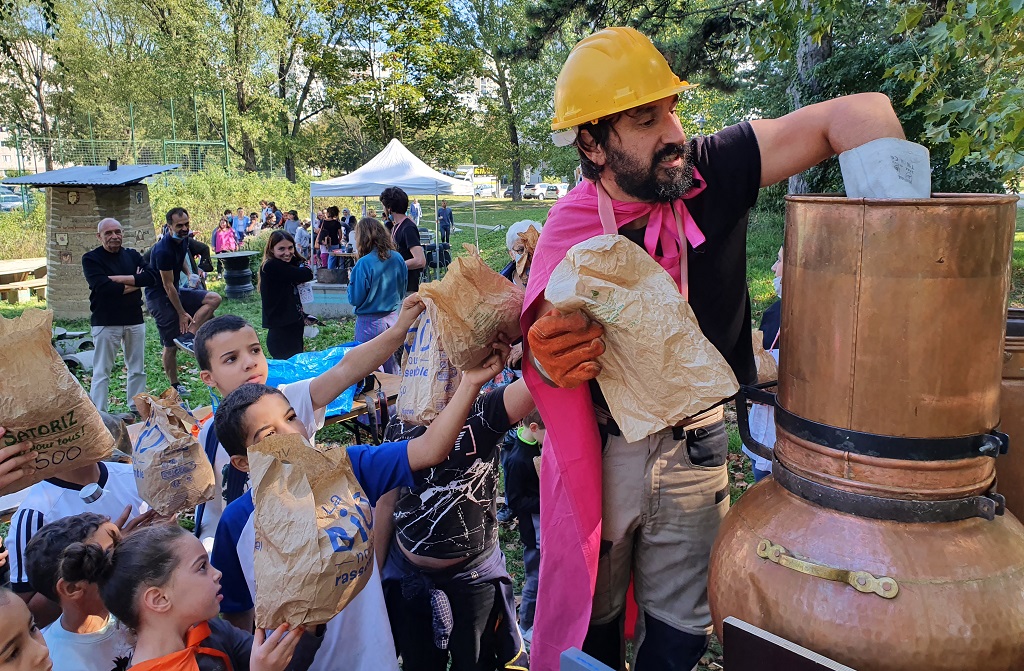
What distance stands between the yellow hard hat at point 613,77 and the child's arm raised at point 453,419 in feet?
2.32

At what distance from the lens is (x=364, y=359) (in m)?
3.02

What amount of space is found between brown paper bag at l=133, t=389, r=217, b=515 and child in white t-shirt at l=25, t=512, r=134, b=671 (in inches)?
15.2

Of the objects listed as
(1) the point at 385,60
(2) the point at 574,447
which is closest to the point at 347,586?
(2) the point at 574,447

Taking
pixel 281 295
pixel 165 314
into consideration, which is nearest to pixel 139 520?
pixel 281 295

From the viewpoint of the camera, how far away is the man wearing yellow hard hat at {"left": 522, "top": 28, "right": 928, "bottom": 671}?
76.5 inches

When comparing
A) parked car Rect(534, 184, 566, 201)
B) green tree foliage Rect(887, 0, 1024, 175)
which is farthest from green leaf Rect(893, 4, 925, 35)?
parked car Rect(534, 184, 566, 201)

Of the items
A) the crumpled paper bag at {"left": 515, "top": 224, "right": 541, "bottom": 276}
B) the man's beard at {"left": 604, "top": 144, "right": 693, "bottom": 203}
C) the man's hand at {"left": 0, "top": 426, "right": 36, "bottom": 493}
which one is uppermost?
the man's beard at {"left": 604, "top": 144, "right": 693, "bottom": 203}

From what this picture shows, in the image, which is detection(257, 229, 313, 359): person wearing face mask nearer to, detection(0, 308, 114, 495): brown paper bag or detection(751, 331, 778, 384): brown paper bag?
detection(0, 308, 114, 495): brown paper bag

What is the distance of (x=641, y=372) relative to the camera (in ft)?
5.66

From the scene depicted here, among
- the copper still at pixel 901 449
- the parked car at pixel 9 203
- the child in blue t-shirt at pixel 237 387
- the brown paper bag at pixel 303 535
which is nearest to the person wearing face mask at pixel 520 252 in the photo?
the child in blue t-shirt at pixel 237 387

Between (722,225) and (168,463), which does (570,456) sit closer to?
(722,225)

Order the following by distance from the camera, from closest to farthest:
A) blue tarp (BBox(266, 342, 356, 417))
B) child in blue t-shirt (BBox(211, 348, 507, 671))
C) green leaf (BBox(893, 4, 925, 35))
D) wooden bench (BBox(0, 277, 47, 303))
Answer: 1. child in blue t-shirt (BBox(211, 348, 507, 671))
2. green leaf (BBox(893, 4, 925, 35))
3. blue tarp (BBox(266, 342, 356, 417))
4. wooden bench (BBox(0, 277, 47, 303))

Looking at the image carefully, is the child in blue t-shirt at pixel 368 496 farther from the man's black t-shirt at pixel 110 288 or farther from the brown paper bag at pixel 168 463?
the man's black t-shirt at pixel 110 288

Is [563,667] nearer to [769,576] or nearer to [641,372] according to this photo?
[769,576]
